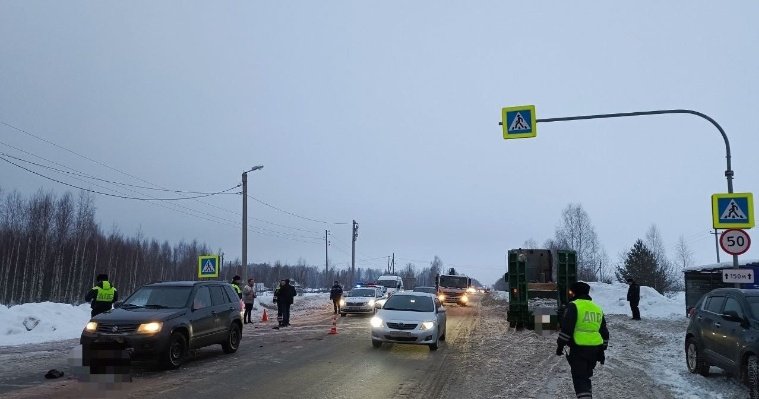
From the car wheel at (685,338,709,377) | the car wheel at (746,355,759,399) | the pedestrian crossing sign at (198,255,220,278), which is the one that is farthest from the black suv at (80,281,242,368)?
the pedestrian crossing sign at (198,255,220,278)

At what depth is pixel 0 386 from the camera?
904cm

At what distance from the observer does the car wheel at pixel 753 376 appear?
26.9ft

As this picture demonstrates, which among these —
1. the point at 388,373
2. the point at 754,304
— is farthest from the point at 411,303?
the point at 754,304

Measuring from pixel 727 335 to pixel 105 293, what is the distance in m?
13.9

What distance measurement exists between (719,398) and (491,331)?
39.6 ft

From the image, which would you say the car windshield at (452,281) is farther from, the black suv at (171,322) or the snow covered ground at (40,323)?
the black suv at (171,322)

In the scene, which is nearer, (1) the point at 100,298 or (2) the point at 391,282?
(1) the point at 100,298

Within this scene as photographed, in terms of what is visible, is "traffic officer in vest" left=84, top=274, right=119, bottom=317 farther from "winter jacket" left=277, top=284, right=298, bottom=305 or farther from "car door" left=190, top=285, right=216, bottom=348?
"winter jacket" left=277, top=284, right=298, bottom=305

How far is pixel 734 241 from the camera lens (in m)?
12.6

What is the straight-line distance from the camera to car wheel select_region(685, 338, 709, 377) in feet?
33.9

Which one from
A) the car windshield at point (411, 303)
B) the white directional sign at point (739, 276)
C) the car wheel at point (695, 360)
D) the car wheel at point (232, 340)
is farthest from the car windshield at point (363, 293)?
the car wheel at point (695, 360)

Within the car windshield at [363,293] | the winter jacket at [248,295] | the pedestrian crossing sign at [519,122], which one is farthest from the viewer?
the car windshield at [363,293]

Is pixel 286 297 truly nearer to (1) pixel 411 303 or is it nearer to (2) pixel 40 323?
(1) pixel 411 303

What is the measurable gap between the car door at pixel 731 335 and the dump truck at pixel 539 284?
27.5ft
